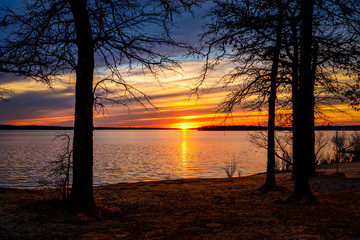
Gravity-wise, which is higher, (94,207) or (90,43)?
(90,43)

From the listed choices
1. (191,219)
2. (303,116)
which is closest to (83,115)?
(191,219)

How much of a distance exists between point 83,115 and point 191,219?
4053 millimetres

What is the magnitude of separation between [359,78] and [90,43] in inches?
376

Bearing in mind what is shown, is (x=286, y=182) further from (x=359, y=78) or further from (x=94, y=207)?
(x=94, y=207)

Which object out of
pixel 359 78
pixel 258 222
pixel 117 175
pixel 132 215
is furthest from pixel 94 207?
pixel 117 175

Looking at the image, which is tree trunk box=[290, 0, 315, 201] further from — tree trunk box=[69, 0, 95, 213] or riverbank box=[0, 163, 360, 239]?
tree trunk box=[69, 0, 95, 213]

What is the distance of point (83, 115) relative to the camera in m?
8.84

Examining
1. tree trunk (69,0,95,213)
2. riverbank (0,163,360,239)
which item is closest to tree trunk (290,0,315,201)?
riverbank (0,163,360,239)

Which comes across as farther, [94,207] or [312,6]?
[312,6]

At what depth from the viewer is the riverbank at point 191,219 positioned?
22.2 ft

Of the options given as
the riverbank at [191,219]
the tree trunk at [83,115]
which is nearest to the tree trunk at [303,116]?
the riverbank at [191,219]

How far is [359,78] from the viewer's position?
11742 millimetres

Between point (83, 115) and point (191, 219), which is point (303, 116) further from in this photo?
point (83, 115)

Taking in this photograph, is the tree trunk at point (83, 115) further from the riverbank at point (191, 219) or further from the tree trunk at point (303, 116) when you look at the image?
the tree trunk at point (303, 116)
